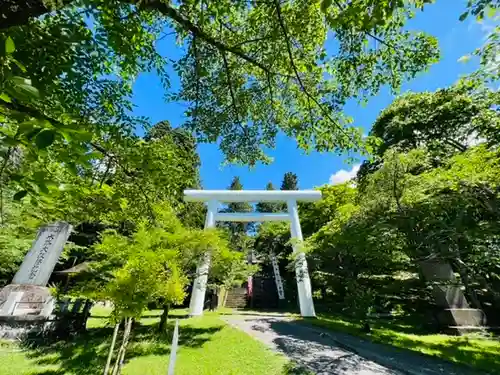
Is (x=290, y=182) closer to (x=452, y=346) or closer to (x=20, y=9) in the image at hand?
(x=452, y=346)

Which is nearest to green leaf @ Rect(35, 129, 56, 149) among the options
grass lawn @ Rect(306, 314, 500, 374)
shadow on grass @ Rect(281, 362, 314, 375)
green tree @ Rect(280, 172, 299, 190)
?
shadow on grass @ Rect(281, 362, 314, 375)

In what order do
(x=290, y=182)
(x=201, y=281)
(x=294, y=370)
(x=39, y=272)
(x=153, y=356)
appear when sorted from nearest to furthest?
(x=294, y=370) < (x=153, y=356) < (x=39, y=272) < (x=201, y=281) < (x=290, y=182)

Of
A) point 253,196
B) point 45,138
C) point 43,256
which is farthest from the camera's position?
point 253,196

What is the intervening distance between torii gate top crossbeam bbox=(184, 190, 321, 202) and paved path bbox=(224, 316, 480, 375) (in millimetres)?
6115

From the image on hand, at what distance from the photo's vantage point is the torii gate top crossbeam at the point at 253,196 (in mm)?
12516

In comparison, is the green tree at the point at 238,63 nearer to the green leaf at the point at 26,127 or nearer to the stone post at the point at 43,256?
the green leaf at the point at 26,127

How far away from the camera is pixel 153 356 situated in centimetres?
547

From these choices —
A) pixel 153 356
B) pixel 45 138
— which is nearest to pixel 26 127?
pixel 45 138

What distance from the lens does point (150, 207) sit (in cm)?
254

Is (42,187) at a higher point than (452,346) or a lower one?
higher

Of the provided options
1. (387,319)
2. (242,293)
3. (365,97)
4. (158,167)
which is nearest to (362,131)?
(365,97)

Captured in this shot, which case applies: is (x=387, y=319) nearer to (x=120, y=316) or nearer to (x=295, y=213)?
(x=295, y=213)

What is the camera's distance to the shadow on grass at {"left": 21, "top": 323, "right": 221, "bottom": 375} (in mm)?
5167

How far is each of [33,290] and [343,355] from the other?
7.55 metres
